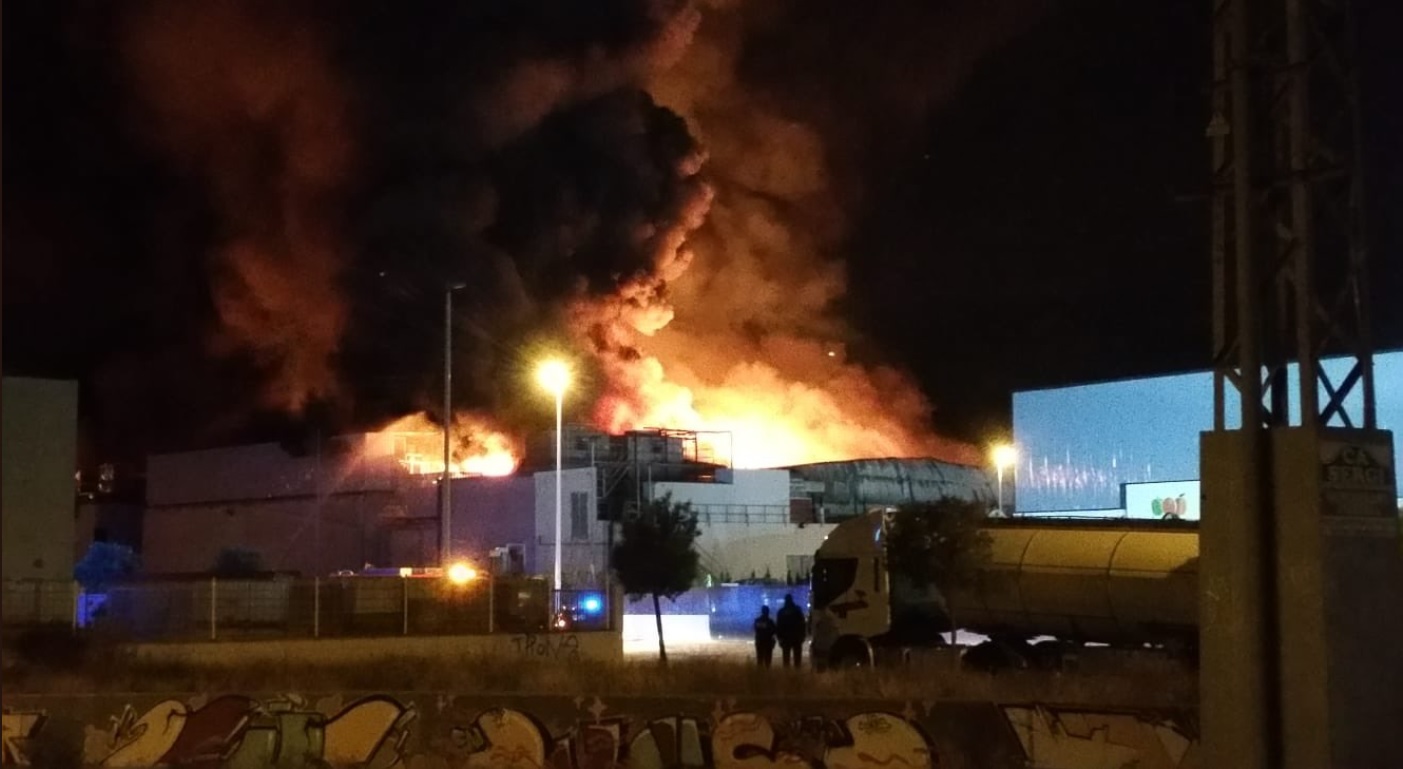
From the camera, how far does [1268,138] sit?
A: 14633 mm

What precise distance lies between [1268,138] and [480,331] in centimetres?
5184

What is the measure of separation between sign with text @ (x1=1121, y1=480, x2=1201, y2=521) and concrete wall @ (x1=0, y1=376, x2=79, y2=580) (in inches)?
1242

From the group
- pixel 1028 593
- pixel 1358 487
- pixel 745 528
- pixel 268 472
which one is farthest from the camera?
pixel 268 472

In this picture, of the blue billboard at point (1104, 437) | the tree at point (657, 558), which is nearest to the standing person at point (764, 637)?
the tree at point (657, 558)

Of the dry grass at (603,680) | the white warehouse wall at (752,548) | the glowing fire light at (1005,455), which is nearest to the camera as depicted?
the dry grass at (603,680)

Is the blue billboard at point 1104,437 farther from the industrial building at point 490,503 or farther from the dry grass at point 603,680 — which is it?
the dry grass at point 603,680

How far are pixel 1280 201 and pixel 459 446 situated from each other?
5188 cm

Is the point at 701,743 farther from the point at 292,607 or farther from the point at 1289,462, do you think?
the point at 292,607

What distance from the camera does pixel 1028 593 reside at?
2638 centimetres

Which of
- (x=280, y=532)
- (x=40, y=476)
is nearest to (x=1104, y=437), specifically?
(x=280, y=532)

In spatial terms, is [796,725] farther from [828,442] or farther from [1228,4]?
[828,442]

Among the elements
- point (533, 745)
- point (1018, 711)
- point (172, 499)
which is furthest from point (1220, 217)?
point (172, 499)

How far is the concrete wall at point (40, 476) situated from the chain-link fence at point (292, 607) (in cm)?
459

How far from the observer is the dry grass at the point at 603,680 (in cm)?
1655
